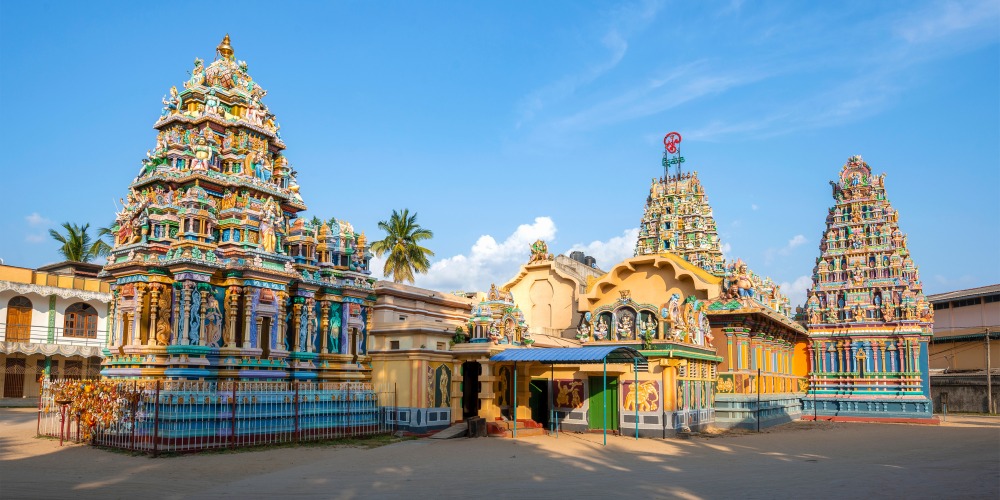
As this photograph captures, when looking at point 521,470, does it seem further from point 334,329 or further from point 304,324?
point 334,329

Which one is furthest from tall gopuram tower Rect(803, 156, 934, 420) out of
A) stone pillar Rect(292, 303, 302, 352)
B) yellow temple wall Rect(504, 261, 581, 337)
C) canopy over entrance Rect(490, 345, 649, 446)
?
stone pillar Rect(292, 303, 302, 352)

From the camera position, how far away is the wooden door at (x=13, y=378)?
4338cm

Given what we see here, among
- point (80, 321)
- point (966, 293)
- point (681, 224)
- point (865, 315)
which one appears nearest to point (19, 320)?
point (80, 321)

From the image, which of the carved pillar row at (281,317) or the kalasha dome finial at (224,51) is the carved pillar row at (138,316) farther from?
the kalasha dome finial at (224,51)

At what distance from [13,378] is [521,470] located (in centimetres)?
3752

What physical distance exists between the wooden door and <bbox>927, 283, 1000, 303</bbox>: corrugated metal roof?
64047 millimetres

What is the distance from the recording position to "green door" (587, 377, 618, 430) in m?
28.2

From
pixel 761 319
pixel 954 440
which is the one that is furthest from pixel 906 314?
pixel 954 440

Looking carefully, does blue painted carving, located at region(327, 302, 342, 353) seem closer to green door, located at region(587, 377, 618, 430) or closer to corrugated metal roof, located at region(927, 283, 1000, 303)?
green door, located at region(587, 377, 618, 430)

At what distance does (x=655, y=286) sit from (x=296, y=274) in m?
17.6

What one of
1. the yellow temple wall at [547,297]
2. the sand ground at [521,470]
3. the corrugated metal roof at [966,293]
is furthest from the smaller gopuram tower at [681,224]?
the sand ground at [521,470]

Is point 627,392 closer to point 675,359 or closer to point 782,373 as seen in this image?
point 675,359

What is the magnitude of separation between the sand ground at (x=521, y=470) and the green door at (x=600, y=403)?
2187 mm

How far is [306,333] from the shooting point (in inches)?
1096
